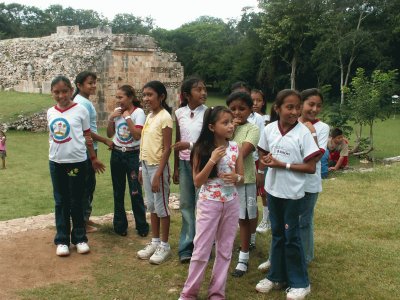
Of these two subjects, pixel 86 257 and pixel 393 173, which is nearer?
pixel 86 257

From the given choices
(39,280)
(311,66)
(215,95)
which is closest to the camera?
(39,280)

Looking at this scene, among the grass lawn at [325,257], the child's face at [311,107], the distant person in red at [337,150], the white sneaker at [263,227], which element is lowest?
the grass lawn at [325,257]

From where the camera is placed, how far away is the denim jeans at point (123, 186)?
473cm

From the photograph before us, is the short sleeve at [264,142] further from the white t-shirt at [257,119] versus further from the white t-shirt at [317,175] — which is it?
the white t-shirt at [257,119]

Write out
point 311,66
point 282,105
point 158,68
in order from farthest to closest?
point 311,66 < point 158,68 < point 282,105

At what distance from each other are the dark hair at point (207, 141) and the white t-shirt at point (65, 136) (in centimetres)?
138

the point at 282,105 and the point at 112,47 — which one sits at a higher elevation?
the point at 112,47

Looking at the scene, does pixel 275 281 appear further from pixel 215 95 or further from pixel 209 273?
pixel 215 95

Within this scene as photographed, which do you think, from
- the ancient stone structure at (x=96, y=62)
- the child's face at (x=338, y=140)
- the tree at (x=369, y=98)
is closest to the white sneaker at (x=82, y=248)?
the child's face at (x=338, y=140)

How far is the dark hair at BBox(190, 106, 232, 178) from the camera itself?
3367 mm

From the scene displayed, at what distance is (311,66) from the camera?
33844 millimetres

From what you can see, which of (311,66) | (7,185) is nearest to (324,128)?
(7,185)

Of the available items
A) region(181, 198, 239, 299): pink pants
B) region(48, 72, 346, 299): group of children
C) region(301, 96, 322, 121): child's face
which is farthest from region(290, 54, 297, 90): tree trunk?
region(181, 198, 239, 299): pink pants

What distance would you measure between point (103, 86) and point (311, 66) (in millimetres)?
19655
